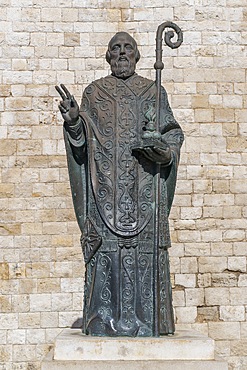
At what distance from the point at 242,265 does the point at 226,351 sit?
1008 mm

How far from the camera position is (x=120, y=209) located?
5340mm

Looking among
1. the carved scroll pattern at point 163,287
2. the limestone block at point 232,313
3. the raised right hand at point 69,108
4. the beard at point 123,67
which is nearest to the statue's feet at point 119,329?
the carved scroll pattern at point 163,287

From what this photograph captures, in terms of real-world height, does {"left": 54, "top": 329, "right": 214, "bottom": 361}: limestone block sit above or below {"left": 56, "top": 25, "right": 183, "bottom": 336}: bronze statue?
below

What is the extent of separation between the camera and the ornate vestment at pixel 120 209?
5.28 metres

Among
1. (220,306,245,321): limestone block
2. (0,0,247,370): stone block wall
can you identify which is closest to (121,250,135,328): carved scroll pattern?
(0,0,247,370): stone block wall

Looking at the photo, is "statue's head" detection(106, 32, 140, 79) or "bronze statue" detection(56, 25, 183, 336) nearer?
"bronze statue" detection(56, 25, 183, 336)

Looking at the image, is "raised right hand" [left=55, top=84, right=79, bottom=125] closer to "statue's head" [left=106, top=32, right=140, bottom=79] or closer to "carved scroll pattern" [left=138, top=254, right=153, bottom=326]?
"statue's head" [left=106, top=32, right=140, bottom=79]

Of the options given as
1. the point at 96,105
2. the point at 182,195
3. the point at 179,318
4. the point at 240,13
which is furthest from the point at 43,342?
the point at 96,105

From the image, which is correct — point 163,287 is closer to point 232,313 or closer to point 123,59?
point 123,59

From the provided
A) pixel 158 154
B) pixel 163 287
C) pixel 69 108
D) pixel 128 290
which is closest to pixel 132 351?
pixel 128 290

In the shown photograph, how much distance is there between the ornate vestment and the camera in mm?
5277

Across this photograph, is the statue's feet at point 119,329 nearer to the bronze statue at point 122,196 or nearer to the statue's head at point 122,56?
the bronze statue at point 122,196

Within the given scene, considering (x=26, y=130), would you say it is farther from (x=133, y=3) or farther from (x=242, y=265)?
(x=242, y=265)

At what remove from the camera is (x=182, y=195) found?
10.7m
